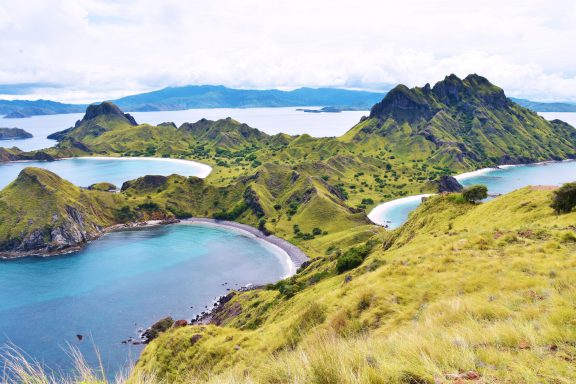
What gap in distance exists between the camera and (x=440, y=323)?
15.6 m

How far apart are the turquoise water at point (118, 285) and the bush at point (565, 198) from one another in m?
86.0

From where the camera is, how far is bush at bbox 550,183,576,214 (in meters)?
38.2

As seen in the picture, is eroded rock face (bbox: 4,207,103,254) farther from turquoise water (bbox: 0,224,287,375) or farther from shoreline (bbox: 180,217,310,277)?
shoreline (bbox: 180,217,310,277)

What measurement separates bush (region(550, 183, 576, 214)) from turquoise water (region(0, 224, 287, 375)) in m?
86.0

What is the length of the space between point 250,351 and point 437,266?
16.1 metres

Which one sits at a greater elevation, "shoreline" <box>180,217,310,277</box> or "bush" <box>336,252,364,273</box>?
"bush" <box>336,252,364,273</box>

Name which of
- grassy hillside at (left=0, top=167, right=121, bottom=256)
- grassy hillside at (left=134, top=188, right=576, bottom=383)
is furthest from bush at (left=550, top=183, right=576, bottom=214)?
grassy hillside at (left=0, top=167, right=121, bottom=256)

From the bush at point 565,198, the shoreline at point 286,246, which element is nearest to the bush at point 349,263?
the bush at point 565,198

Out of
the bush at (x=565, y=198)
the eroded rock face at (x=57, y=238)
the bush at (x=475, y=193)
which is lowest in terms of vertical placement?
the eroded rock face at (x=57, y=238)

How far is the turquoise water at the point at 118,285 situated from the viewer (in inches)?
3944

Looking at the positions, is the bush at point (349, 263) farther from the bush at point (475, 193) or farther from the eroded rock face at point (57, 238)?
the eroded rock face at point (57, 238)

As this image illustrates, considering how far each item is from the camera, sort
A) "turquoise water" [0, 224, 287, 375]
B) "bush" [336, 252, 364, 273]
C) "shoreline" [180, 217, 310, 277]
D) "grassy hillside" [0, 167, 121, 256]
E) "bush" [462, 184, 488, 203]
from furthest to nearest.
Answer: "grassy hillside" [0, 167, 121, 256] < "shoreline" [180, 217, 310, 277] < "turquoise water" [0, 224, 287, 375] < "bush" [336, 252, 364, 273] < "bush" [462, 184, 488, 203]

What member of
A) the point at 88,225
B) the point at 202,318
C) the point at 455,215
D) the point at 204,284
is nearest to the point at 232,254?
the point at 204,284

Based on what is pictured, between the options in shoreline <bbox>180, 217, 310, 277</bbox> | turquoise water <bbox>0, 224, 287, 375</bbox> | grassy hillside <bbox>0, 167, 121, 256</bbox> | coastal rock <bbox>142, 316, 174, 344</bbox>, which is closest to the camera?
coastal rock <bbox>142, 316, 174, 344</bbox>
